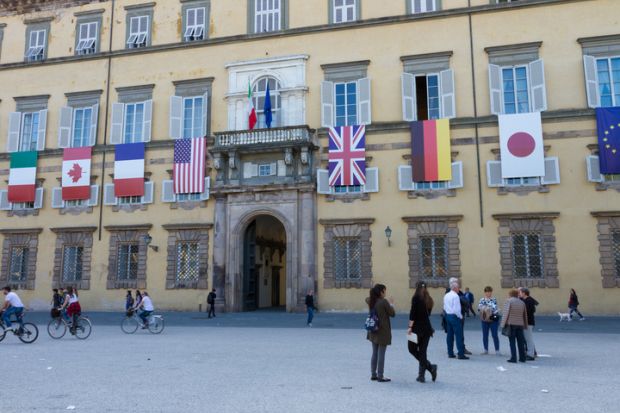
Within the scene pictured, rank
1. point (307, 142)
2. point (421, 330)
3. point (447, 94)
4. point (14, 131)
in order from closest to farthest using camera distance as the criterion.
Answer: point (421, 330) < point (447, 94) < point (307, 142) < point (14, 131)

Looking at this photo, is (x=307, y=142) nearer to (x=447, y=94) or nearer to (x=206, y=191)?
(x=206, y=191)

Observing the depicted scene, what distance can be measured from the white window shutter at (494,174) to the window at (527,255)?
2.37 meters

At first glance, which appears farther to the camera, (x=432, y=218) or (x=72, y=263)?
(x=72, y=263)

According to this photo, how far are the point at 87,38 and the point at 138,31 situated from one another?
3171 millimetres

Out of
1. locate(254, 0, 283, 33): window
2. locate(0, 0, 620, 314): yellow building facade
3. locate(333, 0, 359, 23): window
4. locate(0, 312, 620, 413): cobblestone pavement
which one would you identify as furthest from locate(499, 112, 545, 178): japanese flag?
locate(254, 0, 283, 33): window

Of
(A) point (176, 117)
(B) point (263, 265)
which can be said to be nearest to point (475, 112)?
(B) point (263, 265)

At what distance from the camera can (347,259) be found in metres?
24.7

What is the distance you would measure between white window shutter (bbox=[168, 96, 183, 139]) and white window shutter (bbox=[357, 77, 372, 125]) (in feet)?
30.6

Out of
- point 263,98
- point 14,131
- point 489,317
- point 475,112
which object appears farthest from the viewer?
point 14,131

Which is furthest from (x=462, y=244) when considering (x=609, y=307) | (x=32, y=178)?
(x=32, y=178)

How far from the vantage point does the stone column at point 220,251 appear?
84.4ft

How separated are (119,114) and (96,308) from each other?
10.3 metres

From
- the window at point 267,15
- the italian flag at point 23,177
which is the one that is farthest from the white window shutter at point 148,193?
the window at point 267,15

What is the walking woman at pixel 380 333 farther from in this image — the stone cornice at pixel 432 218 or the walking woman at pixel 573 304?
the stone cornice at pixel 432 218
